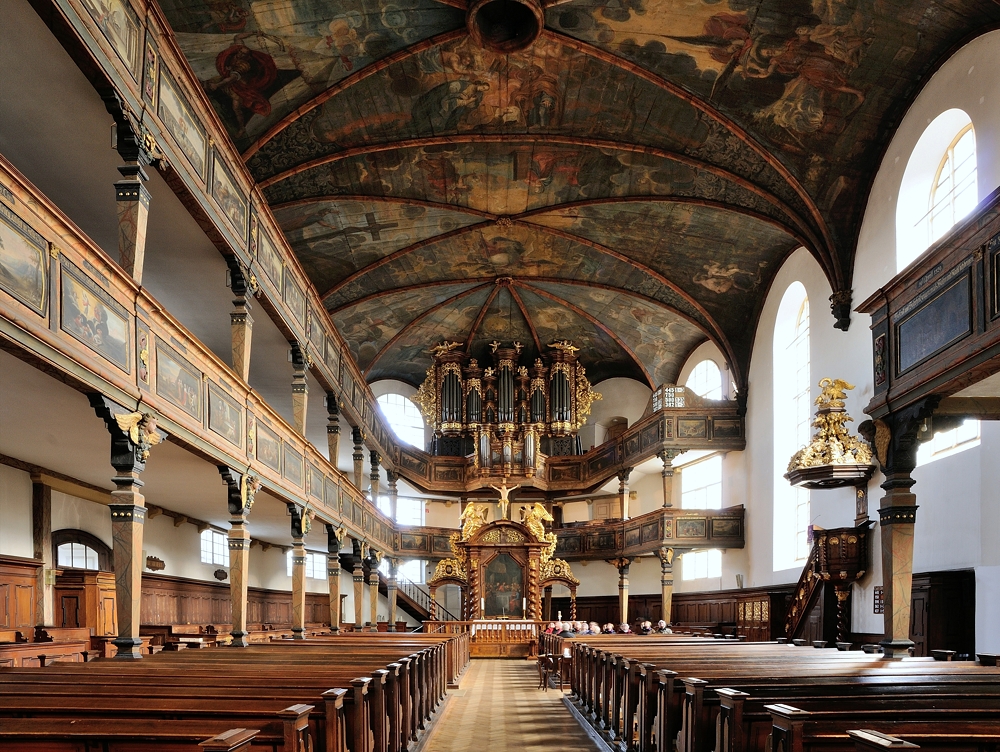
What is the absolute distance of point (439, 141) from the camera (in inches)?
766

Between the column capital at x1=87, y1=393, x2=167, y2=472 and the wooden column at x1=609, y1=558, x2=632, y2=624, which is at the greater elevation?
the column capital at x1=87, y1=393, x2=167, y2=472

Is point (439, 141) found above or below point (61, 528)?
above

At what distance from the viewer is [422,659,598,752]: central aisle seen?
35.4ft

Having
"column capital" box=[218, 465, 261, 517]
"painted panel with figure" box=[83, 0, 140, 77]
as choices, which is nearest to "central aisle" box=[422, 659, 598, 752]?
"column capital" box=[218, 465, 261, 517]

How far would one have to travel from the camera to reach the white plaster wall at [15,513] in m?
15.8

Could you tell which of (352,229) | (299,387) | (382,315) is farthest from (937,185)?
(382,315)

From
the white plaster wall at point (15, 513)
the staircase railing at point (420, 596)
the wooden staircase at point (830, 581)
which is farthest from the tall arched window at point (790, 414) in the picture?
the white plaster wall at point (15, 513)

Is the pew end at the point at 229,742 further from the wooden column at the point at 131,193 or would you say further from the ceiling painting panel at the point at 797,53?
the ceiling painting panel at the point at 797,53

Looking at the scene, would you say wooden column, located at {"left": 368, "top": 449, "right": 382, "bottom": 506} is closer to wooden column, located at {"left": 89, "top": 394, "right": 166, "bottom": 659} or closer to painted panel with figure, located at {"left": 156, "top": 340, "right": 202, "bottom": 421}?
painted panel with figure, located at {"left": 156, "top": 340, "right": 202, "bottom": 421}

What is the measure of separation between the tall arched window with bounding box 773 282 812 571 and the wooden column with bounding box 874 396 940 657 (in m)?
12.4

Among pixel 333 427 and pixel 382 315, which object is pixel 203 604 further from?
pixel 382 315

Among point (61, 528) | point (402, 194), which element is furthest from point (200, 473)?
point (402, 194)

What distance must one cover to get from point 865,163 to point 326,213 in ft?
38.8

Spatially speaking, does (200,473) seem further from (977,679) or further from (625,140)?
(977,679)
